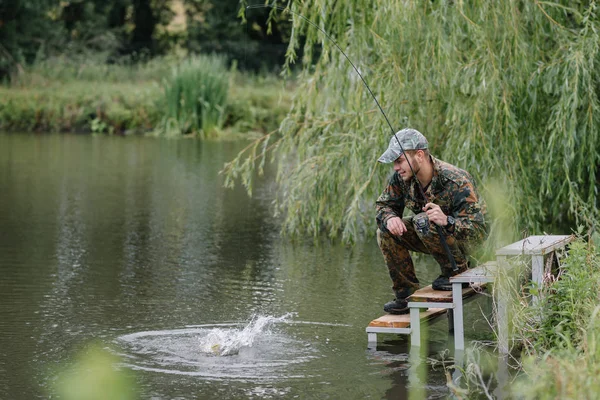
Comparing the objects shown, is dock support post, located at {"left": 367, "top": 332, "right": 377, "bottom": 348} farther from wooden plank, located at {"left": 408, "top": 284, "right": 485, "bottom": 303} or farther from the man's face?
the man's face

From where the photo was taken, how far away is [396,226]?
6.40 metres

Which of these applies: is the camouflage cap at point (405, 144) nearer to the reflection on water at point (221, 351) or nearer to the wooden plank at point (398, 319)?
the wooden plank at point (398, 319)

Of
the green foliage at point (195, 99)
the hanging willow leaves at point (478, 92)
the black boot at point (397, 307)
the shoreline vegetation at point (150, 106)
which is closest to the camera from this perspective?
the black boot at point (397, 307)

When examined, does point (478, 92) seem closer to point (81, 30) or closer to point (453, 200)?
point (453, 200)

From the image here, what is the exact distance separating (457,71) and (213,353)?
3.63 meters

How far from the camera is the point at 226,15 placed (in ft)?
129

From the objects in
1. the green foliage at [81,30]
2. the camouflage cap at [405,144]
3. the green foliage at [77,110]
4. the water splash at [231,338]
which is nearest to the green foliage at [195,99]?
the green foliage at [77,110]

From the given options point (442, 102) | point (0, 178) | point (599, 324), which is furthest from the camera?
point (0, 178)

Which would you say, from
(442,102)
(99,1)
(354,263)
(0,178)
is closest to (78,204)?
(0,178)

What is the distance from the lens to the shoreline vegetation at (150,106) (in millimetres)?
26078

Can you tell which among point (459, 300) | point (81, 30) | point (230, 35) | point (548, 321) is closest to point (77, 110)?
point (81, 30)

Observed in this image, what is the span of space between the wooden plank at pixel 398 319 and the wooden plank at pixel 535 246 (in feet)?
2.04

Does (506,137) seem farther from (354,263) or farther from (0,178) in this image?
(0,178)

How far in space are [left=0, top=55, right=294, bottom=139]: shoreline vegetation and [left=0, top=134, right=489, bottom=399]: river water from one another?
11087mm
